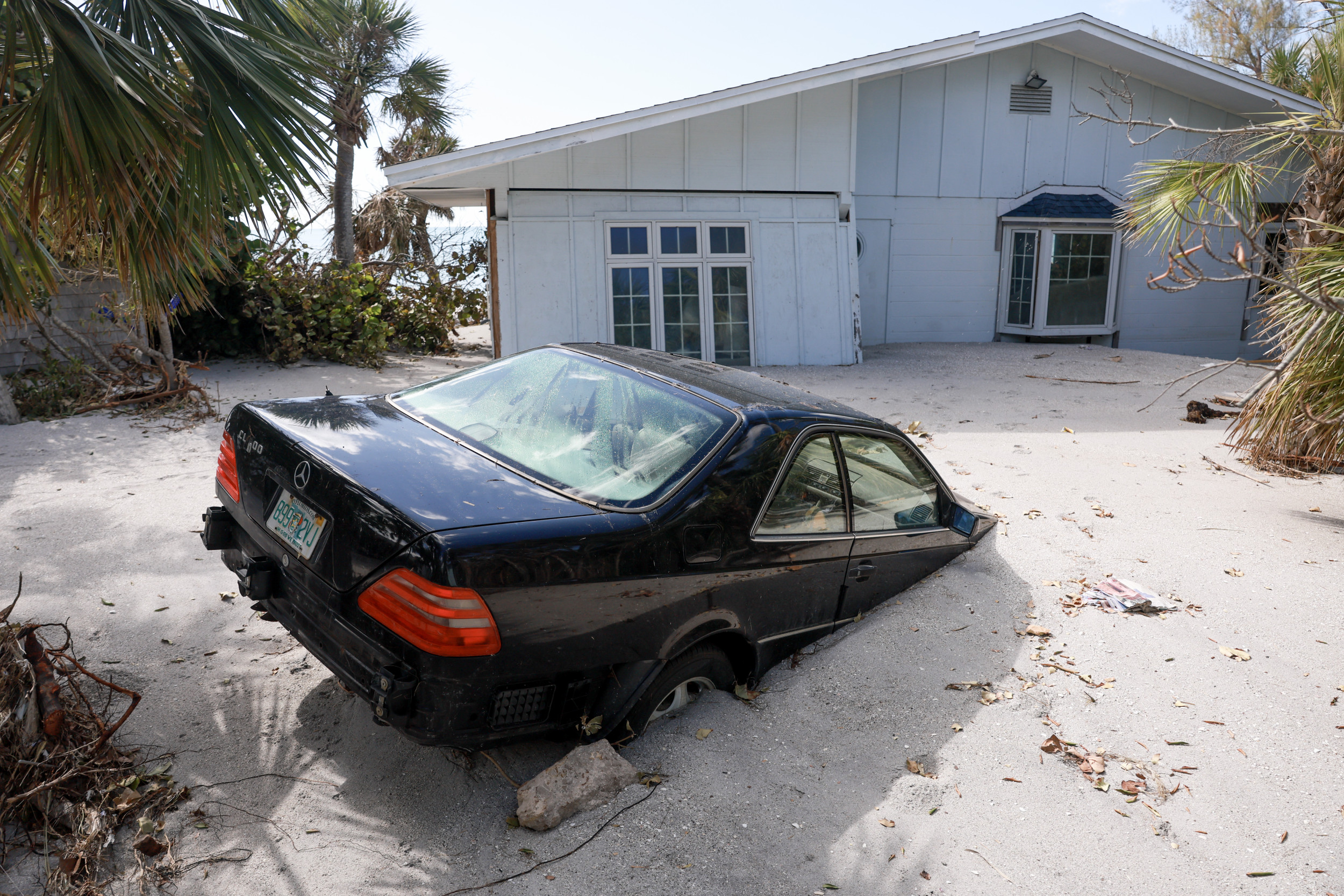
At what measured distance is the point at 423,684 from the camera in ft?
8.48

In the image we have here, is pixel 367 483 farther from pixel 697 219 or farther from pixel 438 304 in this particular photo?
pixel 438 304

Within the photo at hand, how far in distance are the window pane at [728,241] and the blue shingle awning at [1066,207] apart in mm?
5659

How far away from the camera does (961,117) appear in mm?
15242

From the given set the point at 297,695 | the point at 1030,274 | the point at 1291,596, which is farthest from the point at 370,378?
the point at 1030,274

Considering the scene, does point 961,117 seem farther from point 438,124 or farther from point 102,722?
point 102,722

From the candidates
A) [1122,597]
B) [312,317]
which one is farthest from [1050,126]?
[1122,597]

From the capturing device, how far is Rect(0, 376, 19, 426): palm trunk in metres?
8.25

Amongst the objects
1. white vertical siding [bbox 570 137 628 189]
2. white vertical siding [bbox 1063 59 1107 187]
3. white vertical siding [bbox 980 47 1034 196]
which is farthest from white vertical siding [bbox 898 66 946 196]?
white vertical siding [bbox 570 137 628 189]

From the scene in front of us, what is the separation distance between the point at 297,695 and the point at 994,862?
2784 millimetres

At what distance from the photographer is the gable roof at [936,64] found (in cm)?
1098

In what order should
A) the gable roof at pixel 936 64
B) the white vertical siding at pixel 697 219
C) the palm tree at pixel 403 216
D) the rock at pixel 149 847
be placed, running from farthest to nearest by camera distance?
the palm tree at pixel 403 216
the white vertical siding at pixel 697 219
the gable roof at pixel 936 64
the rock at pixel 149 847

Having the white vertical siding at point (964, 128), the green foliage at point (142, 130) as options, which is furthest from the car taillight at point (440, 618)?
the white vertical siding at point (964, 128)

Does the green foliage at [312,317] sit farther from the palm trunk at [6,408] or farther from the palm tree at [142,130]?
the palm tree at [142,130]

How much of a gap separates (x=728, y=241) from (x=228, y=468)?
10.1 meters
